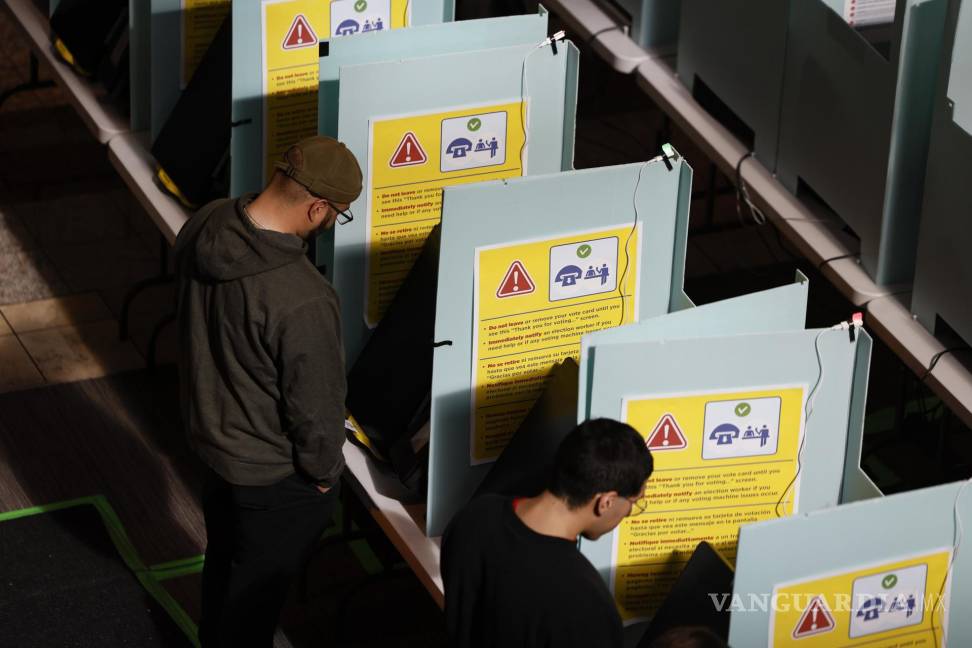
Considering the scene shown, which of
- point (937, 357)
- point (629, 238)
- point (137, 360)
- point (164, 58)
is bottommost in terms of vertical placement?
point (137, 360)

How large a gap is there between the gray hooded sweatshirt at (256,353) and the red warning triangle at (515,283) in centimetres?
29

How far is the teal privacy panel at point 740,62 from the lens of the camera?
10.5 ft

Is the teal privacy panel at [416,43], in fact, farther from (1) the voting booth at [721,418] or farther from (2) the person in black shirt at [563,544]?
(2) the person in black shirt at [563,544]

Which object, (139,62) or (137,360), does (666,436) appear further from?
(137,360)

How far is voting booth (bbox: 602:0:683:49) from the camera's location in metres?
3.75

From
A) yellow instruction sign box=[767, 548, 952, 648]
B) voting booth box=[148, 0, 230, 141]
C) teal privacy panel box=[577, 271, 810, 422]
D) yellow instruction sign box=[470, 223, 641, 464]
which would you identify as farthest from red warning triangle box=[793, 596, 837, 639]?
voting booth box=[148, 0, 230, 141]

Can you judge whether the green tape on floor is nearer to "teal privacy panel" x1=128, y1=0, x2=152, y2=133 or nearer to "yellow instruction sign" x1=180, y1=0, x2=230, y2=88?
"teal privacy panel" x1=128, y1=0, x2=152, y2=133

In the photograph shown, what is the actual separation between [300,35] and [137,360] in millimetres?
1340

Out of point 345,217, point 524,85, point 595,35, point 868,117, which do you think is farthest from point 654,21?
point 345,217

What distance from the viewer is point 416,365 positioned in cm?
267

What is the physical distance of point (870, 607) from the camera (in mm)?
2109

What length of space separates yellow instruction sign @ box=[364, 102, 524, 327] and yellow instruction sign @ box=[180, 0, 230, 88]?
749 millimetres

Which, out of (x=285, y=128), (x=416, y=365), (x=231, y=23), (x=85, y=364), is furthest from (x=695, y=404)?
(x=85, y=364)

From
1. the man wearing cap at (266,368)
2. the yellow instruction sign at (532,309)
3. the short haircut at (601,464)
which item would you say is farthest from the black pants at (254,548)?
the short haircut at (601,464)
